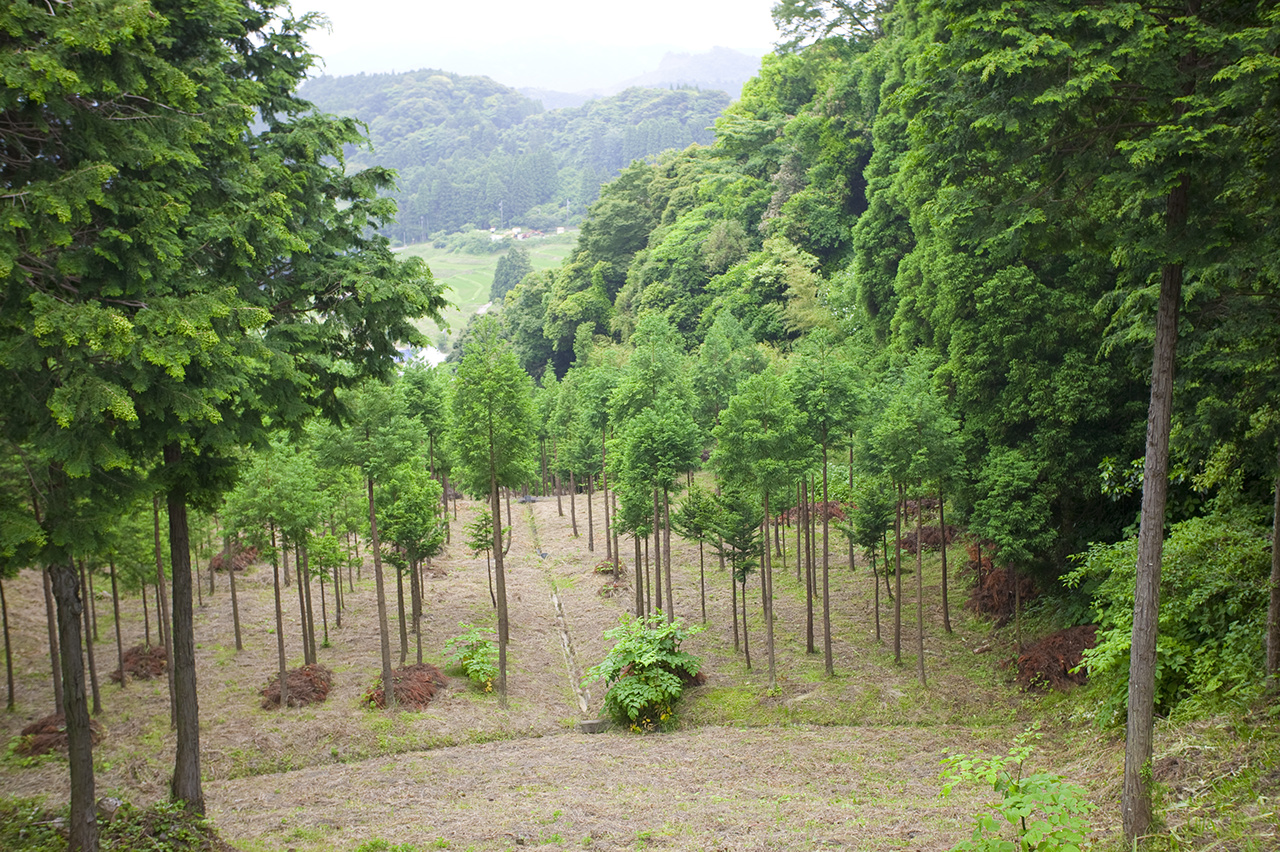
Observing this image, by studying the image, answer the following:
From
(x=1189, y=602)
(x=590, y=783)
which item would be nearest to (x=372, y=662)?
(x=590, y=783)

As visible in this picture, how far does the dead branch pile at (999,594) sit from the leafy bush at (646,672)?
9.52 meters

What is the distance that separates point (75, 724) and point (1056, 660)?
20326mm

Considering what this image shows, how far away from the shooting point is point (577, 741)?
19.8 meters

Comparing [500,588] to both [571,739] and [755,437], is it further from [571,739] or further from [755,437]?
[755,437]

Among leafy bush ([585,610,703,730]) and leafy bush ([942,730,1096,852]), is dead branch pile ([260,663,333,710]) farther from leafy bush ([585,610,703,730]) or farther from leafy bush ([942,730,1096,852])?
leafy bush ([942,730,1096,852])

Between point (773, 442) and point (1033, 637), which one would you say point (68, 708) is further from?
point (1033, 637)

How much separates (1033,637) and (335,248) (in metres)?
20.7

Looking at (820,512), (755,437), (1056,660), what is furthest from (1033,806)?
(820,512)

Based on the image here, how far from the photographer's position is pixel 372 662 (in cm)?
2561

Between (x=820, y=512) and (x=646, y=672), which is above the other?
(x=820, y=512)

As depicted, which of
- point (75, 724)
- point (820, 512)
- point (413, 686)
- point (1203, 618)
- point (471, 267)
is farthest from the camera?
point (471, 267)

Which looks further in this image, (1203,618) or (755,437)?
(755,437)

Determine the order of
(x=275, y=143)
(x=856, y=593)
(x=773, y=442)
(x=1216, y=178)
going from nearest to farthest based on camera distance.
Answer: (x=1216, y=178) < (x=275, y=143) < (x=773, y=442) < (x=856, y=593)

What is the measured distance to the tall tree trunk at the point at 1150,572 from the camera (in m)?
9.01
